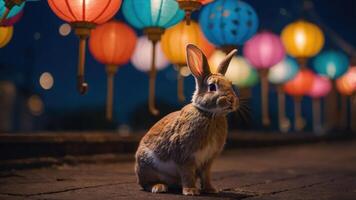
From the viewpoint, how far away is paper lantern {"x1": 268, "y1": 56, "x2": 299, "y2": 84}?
14984 mm

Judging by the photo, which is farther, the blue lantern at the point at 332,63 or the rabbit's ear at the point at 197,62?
the blue lantern at the point at 332,63

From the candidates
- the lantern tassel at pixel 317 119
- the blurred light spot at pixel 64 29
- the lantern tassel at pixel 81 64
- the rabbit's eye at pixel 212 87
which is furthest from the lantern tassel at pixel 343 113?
the rabbit's eye at pixel 212 87

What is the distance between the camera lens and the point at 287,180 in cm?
696

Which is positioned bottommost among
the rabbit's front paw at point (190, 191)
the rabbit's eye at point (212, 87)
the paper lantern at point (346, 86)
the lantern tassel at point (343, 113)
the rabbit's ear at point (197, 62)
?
the lantern tassel at point (343, 113)

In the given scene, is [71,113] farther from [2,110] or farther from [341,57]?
[341,57]

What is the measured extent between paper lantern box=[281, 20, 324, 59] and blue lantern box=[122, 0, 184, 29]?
4434 mm

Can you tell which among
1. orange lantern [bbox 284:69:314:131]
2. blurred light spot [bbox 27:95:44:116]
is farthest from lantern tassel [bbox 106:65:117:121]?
blurred light spot [bbox 27:95:44:116]

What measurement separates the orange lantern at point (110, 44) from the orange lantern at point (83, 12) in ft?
7.49

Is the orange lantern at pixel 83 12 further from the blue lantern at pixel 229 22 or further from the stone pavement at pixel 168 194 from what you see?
the blue lantern at pixel 229 22

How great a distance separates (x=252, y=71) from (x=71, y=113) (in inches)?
1127

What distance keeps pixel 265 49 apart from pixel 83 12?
5453 millimetres

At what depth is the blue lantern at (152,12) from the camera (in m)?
7.74

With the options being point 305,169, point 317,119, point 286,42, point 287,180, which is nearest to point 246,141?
point 286,42

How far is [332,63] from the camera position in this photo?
15.5m
